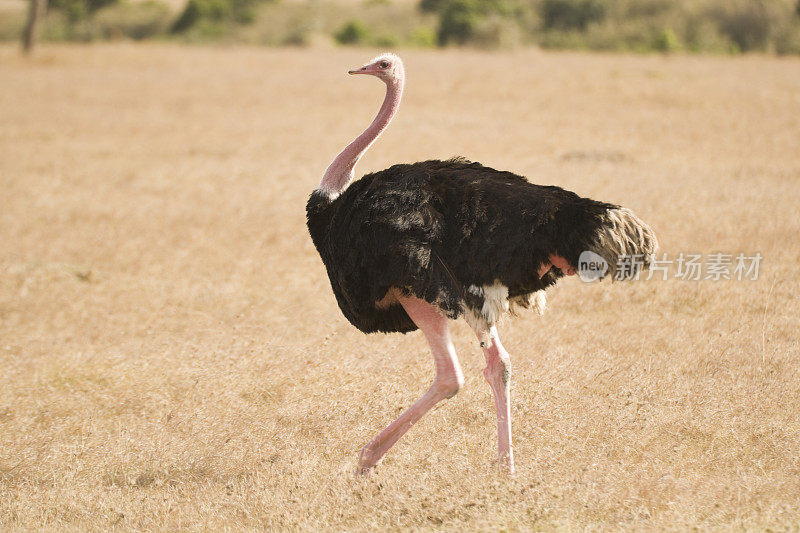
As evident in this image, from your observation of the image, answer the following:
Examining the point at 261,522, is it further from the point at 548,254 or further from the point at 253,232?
the point at 253,232

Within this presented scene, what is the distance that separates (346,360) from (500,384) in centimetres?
147

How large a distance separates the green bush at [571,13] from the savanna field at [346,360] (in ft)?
66.1

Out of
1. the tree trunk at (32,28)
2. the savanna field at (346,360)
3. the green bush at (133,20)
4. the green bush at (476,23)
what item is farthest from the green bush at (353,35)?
the savanna field at (346,360)

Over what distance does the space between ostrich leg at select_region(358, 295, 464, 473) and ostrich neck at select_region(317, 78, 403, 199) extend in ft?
2.26

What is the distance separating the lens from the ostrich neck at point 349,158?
462 cm

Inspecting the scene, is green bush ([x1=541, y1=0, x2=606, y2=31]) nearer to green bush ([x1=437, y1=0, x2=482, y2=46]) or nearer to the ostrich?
green bush ([x1=437, y1=0, x2=482, y2=46])

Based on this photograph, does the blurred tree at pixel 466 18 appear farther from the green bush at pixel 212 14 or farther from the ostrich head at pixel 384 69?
the ostrich head at pixel 384 69

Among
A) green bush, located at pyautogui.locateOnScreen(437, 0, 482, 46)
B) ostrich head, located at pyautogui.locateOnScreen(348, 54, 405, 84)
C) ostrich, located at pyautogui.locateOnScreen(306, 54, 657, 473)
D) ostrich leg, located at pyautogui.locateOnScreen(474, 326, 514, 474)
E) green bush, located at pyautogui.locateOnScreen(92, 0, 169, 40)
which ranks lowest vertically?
green bush, located at pyautogui.locateOnScreen(92, 0, 169, 40)

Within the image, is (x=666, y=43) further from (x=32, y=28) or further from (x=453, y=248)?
(x=453, y=248)

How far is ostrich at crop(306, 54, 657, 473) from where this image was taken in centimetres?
386

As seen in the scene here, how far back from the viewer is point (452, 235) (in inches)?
160

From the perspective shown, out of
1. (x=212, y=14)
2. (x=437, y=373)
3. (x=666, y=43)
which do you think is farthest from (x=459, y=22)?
(x=437, y=373)

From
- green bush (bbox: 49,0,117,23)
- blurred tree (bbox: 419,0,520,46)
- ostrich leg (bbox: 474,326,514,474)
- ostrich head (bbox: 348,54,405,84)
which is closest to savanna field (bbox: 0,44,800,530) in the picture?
ostrich leg (bbox: 474,326,514,474)

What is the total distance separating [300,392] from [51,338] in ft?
7.07
